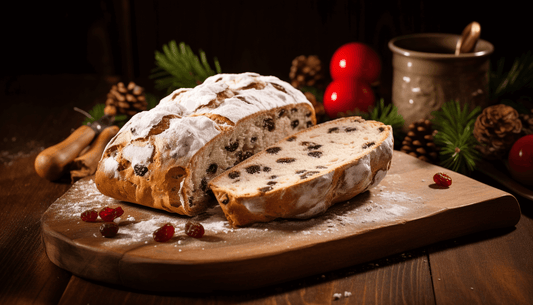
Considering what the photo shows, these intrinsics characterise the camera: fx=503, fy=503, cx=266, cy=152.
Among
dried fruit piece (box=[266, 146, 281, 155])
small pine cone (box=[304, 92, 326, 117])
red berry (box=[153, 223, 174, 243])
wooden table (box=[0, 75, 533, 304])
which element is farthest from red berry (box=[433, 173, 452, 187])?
red berry (box=[153, 223, 174, 243])

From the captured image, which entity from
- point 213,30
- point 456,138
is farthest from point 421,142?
point 213,30

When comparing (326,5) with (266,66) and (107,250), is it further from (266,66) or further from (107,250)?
(107,250)

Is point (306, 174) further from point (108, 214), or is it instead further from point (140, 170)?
point (108, 214)

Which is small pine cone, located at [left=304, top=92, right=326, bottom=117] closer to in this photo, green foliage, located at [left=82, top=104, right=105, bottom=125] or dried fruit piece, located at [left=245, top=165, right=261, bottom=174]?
dried fruit piece, located at [left=245, top=165, right=261, bottom=174]

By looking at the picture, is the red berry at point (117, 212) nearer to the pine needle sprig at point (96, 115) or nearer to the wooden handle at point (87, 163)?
the wooden handle at point (87, 163)

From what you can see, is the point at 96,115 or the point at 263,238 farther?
the point at 96,115

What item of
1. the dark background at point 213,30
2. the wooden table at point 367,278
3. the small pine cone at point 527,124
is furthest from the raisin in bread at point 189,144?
the dark background at point 213,30
